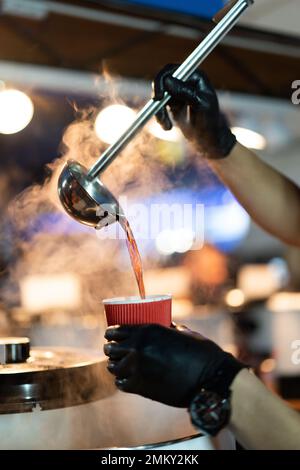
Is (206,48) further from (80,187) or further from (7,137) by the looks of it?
(7,137)

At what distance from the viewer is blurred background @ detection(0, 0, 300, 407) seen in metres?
2.41

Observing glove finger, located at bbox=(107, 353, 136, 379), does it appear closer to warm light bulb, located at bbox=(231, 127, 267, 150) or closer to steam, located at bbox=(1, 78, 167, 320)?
steam, located at bbox=(1, 78, 167, 320)

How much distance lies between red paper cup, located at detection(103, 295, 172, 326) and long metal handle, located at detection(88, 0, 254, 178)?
355 millimetres

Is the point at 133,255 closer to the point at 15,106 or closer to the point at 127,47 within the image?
the point at 127,47

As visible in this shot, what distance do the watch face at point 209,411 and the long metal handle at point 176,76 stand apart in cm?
57

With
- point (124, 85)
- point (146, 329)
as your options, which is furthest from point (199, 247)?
point (146, 329)

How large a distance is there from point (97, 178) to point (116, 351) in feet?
1.53

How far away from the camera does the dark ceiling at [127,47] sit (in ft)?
9.11

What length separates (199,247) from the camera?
6.85 metres

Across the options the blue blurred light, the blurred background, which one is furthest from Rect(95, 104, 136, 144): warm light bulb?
the blue blurred light

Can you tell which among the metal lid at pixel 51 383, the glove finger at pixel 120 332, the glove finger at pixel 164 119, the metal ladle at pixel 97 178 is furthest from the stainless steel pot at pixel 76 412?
the glove finger at pixel 164 119

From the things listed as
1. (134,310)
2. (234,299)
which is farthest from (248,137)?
(134,310)

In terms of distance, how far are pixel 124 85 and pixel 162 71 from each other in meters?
2.86

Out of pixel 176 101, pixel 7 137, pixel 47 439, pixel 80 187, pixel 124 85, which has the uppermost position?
pixel 7 137
